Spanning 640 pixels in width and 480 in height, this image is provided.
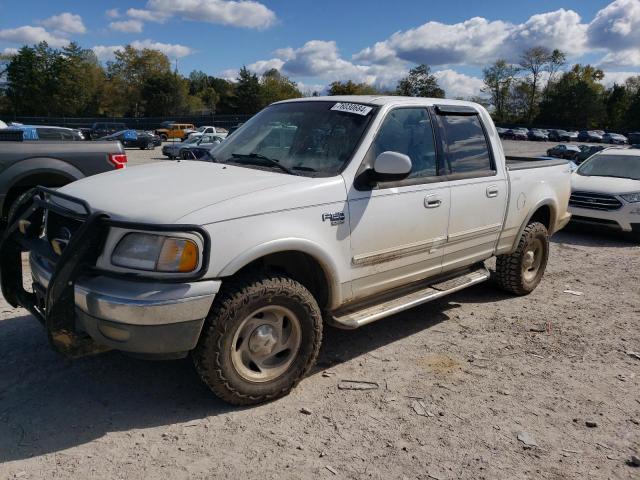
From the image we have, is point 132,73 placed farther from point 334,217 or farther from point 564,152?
point 334,217

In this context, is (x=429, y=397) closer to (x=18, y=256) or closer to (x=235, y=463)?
(x=235, y=463)

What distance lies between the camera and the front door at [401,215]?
3.78 metres

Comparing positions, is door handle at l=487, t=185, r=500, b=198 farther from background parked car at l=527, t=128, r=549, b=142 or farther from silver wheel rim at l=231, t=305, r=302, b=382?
background parked car at l=527, t=128, r=549, b=142

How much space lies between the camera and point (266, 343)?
341 centimetres

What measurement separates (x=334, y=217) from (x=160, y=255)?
1177mm

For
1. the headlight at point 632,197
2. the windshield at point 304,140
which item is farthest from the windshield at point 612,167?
the windshield at point 304,140

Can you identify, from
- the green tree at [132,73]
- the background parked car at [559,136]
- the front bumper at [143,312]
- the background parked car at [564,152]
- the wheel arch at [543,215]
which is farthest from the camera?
the green tree at [132,73]

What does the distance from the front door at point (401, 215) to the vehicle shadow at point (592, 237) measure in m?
5.77

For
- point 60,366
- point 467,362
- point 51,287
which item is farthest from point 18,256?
point 467,362

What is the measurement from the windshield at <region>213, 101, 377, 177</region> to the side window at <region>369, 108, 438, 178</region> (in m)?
0.17

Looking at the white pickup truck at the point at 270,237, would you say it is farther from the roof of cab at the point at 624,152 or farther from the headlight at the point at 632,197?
the roof of cab at the point at 624,152

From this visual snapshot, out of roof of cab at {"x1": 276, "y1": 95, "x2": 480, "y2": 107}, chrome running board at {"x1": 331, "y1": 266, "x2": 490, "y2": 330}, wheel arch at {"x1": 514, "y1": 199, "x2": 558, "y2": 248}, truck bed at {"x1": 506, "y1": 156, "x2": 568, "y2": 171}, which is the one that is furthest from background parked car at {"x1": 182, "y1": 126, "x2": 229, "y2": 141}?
chrome running board at {"x1": 331, "y1": 266, "x2": 490, "y2": 330}

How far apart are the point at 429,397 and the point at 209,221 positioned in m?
1.91

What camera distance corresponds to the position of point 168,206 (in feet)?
10.0
